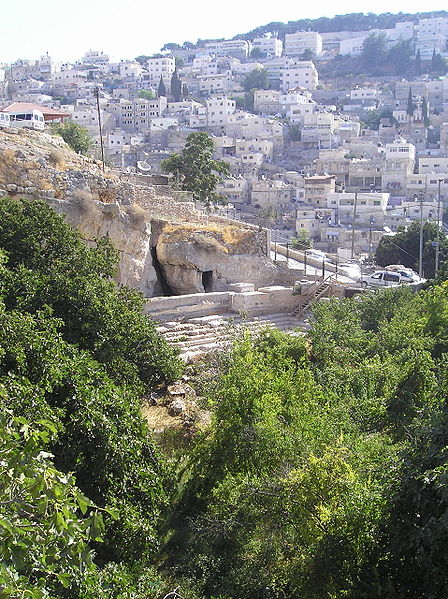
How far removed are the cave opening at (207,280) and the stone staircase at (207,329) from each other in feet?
8.30

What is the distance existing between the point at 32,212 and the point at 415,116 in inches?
4028

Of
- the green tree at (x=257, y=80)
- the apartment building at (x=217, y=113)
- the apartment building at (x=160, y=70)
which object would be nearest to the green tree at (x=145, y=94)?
the apartment building at (x=160, y=70)

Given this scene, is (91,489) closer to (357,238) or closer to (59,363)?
(59,363)

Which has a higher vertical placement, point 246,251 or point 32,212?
point 32,212

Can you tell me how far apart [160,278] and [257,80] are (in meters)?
113

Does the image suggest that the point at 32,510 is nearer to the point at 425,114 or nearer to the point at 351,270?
the point at 351,270

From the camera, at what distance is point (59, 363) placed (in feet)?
31.2

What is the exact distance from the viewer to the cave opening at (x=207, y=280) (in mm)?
23625

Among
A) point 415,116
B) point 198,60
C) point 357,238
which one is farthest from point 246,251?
point 198,60

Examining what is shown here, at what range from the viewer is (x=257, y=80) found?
128250mm

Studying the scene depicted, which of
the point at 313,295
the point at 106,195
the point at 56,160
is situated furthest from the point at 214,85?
the point at 106,195

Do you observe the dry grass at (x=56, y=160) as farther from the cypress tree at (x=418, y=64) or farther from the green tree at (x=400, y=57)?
the green tree at (x=400, y=57)

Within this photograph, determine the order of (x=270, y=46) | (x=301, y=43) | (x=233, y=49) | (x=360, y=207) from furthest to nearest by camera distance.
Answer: (x=233, y=49)
(x=301, y=43)
(x=270, y=46)
(x=360, y=207)

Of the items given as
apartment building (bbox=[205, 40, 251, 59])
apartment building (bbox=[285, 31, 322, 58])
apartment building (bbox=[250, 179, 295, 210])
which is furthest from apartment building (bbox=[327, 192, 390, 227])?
apartment building (bbox=[205, 40, 251, 59])
